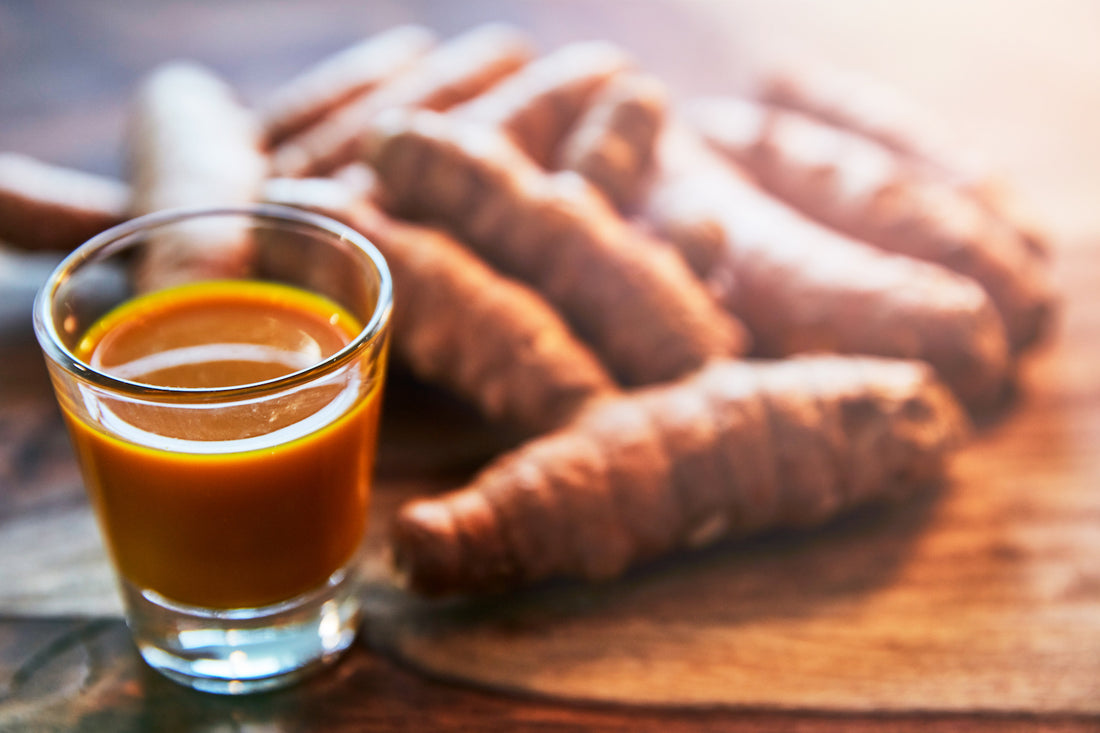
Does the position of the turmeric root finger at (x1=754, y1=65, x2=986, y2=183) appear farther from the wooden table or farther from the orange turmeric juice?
the orange turmeric juice

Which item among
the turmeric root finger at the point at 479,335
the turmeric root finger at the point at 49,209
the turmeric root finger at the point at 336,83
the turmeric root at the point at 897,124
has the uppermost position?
the turmeric root at the point at 897,124

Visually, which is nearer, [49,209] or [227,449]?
[227,449]

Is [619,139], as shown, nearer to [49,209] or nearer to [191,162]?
[191,162]

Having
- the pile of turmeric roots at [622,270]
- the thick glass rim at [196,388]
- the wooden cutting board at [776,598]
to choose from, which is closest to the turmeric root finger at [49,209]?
the pile of turmeric roots at [622,270]

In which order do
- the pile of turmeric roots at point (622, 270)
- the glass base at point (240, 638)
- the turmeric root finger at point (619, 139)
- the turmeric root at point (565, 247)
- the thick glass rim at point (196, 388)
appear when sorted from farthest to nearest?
the turmeric root finger at point (619, 139), the turmeric root at point (565, 247), the pile of turmeric roots at point (622, 270), the glass base at point (240, 638), the thick glass rim at point (196, 388)

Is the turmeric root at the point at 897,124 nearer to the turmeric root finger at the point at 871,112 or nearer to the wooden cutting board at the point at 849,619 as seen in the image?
the turmeric root finger at the point at 871,112

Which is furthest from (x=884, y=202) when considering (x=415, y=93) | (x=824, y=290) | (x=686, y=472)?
(x=415, y=93)

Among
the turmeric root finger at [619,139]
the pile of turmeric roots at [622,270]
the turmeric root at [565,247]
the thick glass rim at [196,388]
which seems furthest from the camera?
the turmeric root finger at [619,139]

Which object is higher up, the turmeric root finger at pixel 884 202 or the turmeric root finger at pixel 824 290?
the turmeric root finger at pixel 884 202
